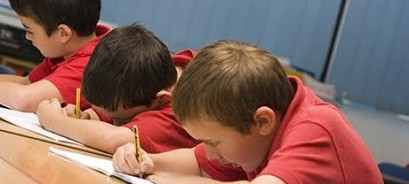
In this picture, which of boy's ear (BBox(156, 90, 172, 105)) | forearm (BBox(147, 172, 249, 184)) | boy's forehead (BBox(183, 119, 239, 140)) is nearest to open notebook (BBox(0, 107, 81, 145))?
boy's ear (BBox(156, 90, 172, 105))

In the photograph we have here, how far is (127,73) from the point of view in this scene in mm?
1542

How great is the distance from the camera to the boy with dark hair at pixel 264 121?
3.40ft

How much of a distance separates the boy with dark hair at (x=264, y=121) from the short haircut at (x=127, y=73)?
43cm

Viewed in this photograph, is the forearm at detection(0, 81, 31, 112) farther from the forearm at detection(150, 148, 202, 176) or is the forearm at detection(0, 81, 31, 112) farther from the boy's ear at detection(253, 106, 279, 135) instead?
the boy's ear at detection(253, 106, 279, 135)

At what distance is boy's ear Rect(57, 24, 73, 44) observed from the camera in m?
1.99

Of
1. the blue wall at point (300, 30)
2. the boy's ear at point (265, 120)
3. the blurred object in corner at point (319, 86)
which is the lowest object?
the blurred object in corner at point (319, 86)

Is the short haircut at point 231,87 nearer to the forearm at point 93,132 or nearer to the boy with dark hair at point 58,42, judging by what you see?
the forearm at point 93,132

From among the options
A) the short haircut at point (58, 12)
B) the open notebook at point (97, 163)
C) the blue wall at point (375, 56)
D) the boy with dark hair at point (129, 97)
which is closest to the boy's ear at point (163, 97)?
the boy with dark hair at point (129, 97)

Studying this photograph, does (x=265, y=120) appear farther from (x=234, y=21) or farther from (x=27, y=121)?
(x=234, y=21)

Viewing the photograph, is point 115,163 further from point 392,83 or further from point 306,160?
point 392,83

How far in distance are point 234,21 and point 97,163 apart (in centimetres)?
337

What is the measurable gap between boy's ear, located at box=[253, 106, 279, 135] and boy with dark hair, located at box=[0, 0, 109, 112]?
0.86 metres

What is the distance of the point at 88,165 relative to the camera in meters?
1.27

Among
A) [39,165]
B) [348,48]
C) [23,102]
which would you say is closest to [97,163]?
[39,165]
